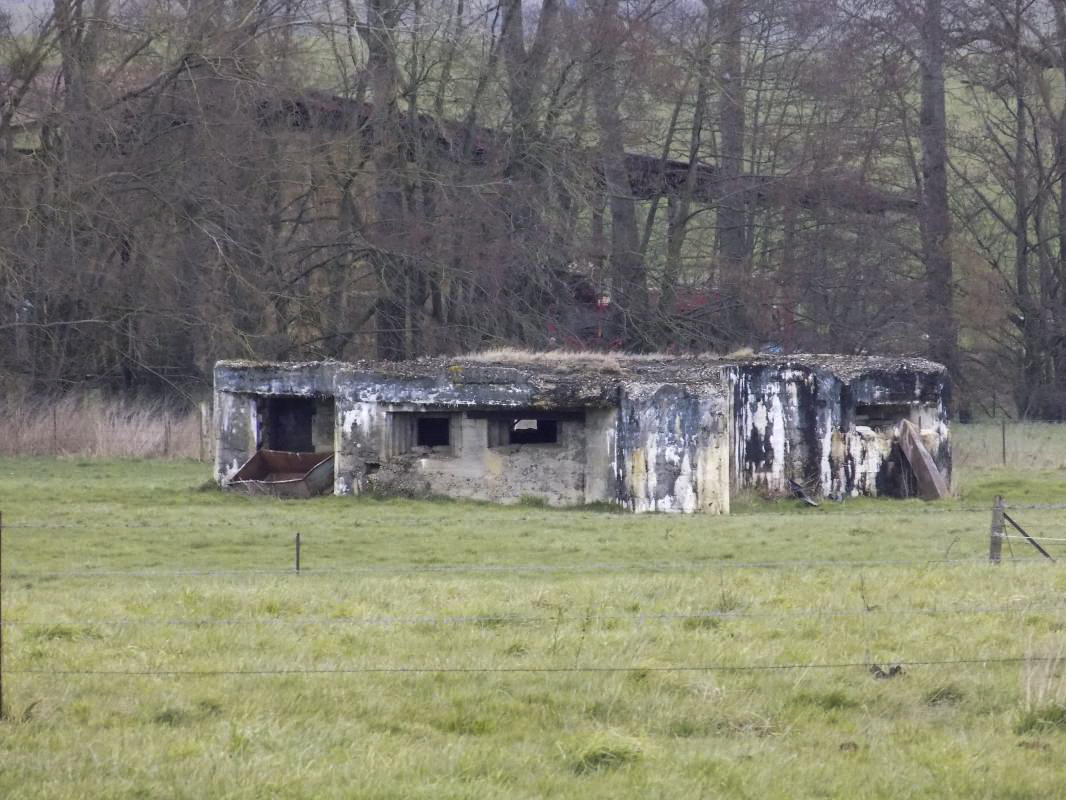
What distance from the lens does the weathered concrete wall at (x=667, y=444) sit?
728 inches

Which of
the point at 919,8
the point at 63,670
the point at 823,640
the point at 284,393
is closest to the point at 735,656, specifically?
the point at 823,640

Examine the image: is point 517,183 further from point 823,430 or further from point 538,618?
point 538,618

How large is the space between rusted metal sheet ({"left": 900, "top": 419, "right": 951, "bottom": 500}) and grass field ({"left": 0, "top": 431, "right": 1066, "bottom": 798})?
25.9 feet

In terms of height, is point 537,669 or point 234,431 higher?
point 234,431

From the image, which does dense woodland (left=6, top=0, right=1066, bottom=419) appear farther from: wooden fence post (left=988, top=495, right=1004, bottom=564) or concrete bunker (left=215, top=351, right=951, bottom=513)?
wooden fence post (left=988, top=495, right=1004, bottom=564)

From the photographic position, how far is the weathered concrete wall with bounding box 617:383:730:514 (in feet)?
60.6

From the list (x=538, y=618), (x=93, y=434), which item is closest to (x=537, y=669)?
(x=538, y=618)

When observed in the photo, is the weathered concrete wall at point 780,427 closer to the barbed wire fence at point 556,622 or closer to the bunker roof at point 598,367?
the bunker roof at point 598,367

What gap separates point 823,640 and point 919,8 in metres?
31.7

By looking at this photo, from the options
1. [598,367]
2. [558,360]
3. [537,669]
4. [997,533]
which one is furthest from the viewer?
[558,360]

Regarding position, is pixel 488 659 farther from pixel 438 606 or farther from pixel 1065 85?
pixel 1065 85

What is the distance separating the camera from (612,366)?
19.8 m

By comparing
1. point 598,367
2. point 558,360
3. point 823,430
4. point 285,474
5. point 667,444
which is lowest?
point 285,474

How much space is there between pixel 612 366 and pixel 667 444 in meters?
1.72
